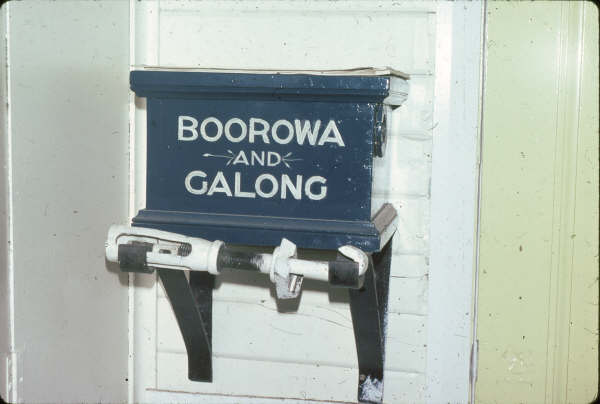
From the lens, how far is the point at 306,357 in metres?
1.74

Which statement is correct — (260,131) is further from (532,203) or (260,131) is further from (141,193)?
(532,203)

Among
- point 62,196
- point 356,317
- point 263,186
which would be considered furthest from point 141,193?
point 356,317

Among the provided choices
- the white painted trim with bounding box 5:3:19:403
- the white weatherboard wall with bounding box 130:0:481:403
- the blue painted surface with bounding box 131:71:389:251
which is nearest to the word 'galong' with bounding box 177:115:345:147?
the blue painted surface with bounding box 131:71:389:251

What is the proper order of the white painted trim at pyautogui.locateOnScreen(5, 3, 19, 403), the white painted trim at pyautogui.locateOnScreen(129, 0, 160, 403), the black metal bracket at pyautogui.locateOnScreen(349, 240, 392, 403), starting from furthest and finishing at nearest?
the white painted trim at pyautogui.locateOnScreen(129, 0, 160, 403)
the black metal bracket at pyautogui.locateOnScreen(349, 240, 392, 403)
the white painted trim at pyautogui.locateOnScreen(5, 3, 19, 403)

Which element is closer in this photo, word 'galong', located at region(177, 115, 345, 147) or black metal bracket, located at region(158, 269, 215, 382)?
word 'galong', located at region(177, 115, 345, 147)

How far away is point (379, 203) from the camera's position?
1509 millimetres

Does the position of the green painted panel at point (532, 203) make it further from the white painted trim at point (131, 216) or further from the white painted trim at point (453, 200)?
the white painted trim at point (131, 216)

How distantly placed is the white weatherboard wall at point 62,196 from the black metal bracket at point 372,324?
1.78ft

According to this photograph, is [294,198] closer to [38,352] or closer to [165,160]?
[165,160]

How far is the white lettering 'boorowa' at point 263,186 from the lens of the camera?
1390 millimetres

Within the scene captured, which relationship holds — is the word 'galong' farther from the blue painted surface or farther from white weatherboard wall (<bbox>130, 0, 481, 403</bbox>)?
white weatherboard wall (<bbox>130, 0, 481, 403</bbox>)

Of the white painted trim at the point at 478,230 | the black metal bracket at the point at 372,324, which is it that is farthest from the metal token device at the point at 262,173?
the white painted trim at the point at 478,230

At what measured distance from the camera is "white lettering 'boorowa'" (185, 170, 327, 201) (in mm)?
1390

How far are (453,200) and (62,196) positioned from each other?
31.2 inches
